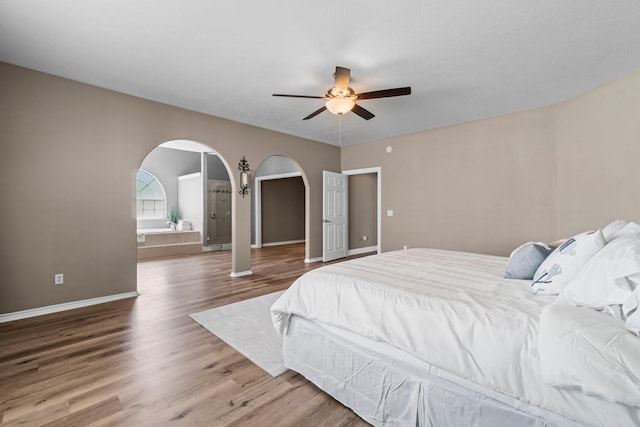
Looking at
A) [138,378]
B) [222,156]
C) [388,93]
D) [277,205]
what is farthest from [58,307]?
[277,205]

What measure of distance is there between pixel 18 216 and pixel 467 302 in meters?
4.32

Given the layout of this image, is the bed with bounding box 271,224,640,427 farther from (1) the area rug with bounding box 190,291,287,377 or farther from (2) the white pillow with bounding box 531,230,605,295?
(1) the area rug with bounding box 190,291,287,377

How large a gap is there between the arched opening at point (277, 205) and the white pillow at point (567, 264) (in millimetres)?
6565

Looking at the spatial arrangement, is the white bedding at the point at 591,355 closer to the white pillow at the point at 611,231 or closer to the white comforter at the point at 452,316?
the white comforter at the point at 452,316

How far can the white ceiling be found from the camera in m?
2.25

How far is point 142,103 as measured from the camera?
13.0 ft

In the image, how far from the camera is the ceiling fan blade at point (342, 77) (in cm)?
277

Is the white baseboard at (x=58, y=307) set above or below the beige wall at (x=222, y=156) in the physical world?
below

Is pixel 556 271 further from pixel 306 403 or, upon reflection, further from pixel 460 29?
pixel 460 29

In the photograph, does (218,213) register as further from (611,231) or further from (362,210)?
(611,231)

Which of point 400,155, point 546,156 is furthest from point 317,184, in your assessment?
point 546,156

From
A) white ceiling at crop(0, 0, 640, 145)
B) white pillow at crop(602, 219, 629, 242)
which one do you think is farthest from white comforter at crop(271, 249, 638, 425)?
white ceiling at crop(0, 0, 640, 145)

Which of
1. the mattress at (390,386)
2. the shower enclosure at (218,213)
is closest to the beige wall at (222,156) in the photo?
the mattress at (390,386)

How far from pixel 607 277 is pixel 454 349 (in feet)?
2.29
